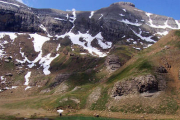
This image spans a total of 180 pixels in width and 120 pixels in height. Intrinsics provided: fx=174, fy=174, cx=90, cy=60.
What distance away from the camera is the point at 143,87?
55.4 metres

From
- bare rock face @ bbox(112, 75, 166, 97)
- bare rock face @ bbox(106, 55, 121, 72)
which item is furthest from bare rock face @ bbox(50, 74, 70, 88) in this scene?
bare rock face @ bbox(112, 75, 166, 97)

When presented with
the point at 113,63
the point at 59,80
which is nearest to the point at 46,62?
the point at 59,80

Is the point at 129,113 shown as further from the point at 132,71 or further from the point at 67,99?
the point at 67,99

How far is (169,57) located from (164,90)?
15.4m

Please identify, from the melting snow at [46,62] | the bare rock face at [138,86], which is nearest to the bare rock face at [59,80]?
the melting snow at [46,62]

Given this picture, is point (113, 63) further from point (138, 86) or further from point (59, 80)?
point (138, 86)

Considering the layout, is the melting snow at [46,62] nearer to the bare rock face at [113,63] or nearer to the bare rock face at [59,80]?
the bare rock face at [59,80]

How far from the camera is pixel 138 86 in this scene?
5619 centimetres

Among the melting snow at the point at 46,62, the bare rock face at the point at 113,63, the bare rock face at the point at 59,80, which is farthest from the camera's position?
the melting snow at the point at 46,62

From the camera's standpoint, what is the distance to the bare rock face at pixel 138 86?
54.8 metres

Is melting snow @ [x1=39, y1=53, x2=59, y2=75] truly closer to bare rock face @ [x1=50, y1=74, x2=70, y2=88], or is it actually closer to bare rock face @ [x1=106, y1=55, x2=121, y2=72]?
bare rock face @ [x1=50, y1=74, x2=70, y2=88]

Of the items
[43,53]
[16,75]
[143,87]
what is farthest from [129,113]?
[43,53]

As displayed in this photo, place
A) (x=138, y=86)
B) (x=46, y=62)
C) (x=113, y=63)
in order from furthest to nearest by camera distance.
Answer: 1. (x=46, y=62)
2. (x=113, y=63)
3. (x=138, y=86)

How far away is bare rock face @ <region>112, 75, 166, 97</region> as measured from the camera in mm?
54750
